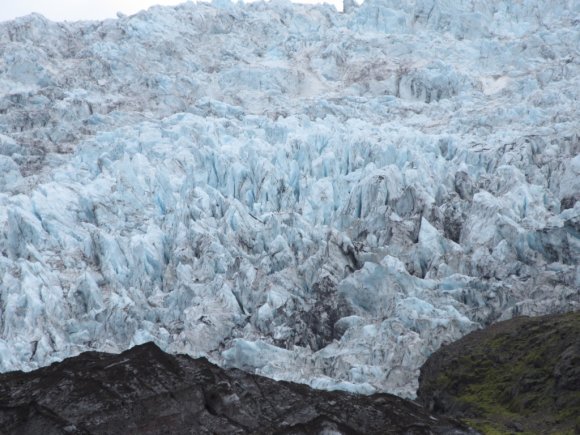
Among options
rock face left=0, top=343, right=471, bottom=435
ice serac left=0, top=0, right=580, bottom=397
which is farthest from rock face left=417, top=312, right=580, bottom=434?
rock face left=0, top=343, right=471, bottom=435

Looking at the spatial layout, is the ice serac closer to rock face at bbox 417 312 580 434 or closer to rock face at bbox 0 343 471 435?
rock face at bbox 417 312 580 434

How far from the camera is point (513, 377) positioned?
Result: 36219mm

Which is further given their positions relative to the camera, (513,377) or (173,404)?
(513,377)

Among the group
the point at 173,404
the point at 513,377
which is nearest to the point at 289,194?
the point at 513,377

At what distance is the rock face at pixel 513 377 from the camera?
102 feet

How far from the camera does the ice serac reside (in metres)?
44.4

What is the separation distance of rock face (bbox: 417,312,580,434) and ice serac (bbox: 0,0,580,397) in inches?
81.6

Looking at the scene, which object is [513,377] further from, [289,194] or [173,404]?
[289,194]

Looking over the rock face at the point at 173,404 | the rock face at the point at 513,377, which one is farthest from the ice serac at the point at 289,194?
the rock face at the point at 173,404

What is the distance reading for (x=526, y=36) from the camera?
8344cm

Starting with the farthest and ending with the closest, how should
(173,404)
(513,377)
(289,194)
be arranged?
(289,194), (513,377), (173,404)

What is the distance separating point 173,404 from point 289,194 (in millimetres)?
36849

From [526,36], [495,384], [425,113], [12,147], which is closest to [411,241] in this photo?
[495,384]

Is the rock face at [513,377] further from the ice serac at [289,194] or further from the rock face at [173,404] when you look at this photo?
the rock face at [173,404]
